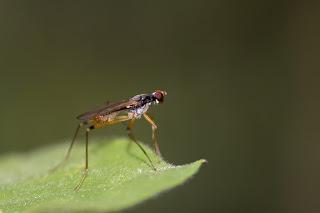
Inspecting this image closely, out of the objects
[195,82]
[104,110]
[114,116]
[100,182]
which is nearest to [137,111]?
[114,116]

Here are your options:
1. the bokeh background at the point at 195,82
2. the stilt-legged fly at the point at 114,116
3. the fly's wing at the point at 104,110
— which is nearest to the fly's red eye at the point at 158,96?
the stilt-legged fly at the point at 114,116

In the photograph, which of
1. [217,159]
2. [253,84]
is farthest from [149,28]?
[217,159]

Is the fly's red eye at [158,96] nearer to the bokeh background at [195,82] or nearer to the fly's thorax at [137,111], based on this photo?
the fly's thorax at [137,111]

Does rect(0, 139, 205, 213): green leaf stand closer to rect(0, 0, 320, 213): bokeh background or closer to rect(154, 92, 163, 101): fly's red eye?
rect(154, 92, 163, 101): fly's red eye

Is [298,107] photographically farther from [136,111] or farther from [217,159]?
[136,111]

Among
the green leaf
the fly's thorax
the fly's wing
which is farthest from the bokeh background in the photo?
the green leaf

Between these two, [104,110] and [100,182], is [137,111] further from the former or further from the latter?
[100,182]
